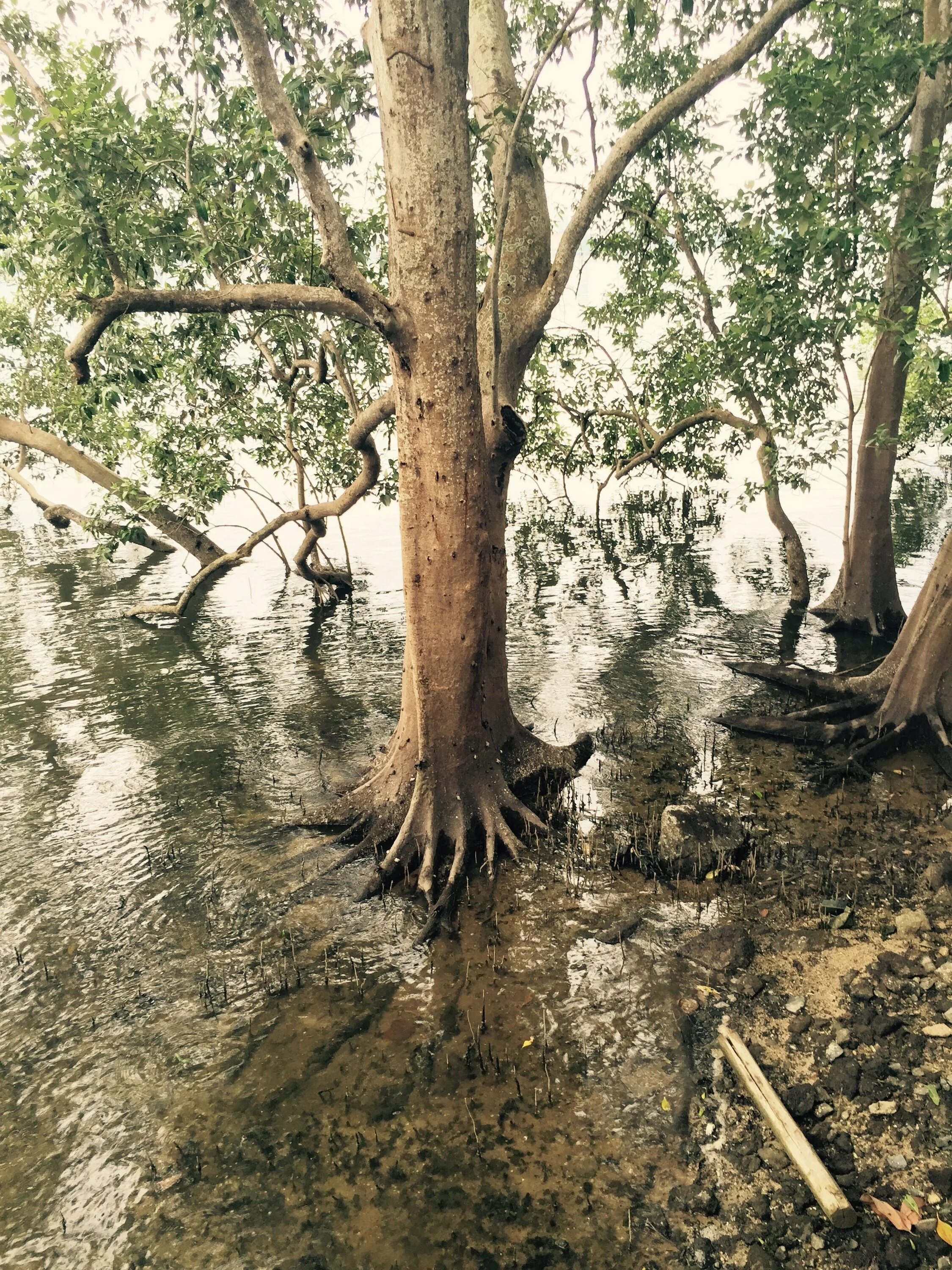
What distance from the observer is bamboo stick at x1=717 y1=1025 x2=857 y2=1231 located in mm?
3703

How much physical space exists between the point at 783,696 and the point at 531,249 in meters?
7.29

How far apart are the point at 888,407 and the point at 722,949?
10911 mm

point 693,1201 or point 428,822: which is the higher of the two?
point 428,822

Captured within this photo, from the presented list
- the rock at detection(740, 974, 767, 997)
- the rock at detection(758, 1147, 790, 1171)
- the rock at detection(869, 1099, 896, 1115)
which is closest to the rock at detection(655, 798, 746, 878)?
the rock at detection(740, 974, 767, 997)

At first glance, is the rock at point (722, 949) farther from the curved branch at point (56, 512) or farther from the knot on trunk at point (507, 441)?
the curved branch at point (56, 512)

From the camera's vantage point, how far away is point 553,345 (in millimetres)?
15188

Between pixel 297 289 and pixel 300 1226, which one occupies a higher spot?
pixel 297 289

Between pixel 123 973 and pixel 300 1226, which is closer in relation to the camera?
pixel 300 1226

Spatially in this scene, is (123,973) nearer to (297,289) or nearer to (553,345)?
(297,289)

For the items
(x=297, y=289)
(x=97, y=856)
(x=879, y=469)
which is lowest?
(x=97, y=856)

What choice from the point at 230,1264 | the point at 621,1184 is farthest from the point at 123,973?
the point at 621,1184

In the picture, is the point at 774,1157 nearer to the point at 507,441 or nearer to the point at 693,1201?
the point at 693,1201

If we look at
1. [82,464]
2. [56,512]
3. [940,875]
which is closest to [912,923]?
[940,875]

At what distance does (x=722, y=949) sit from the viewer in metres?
5.75
